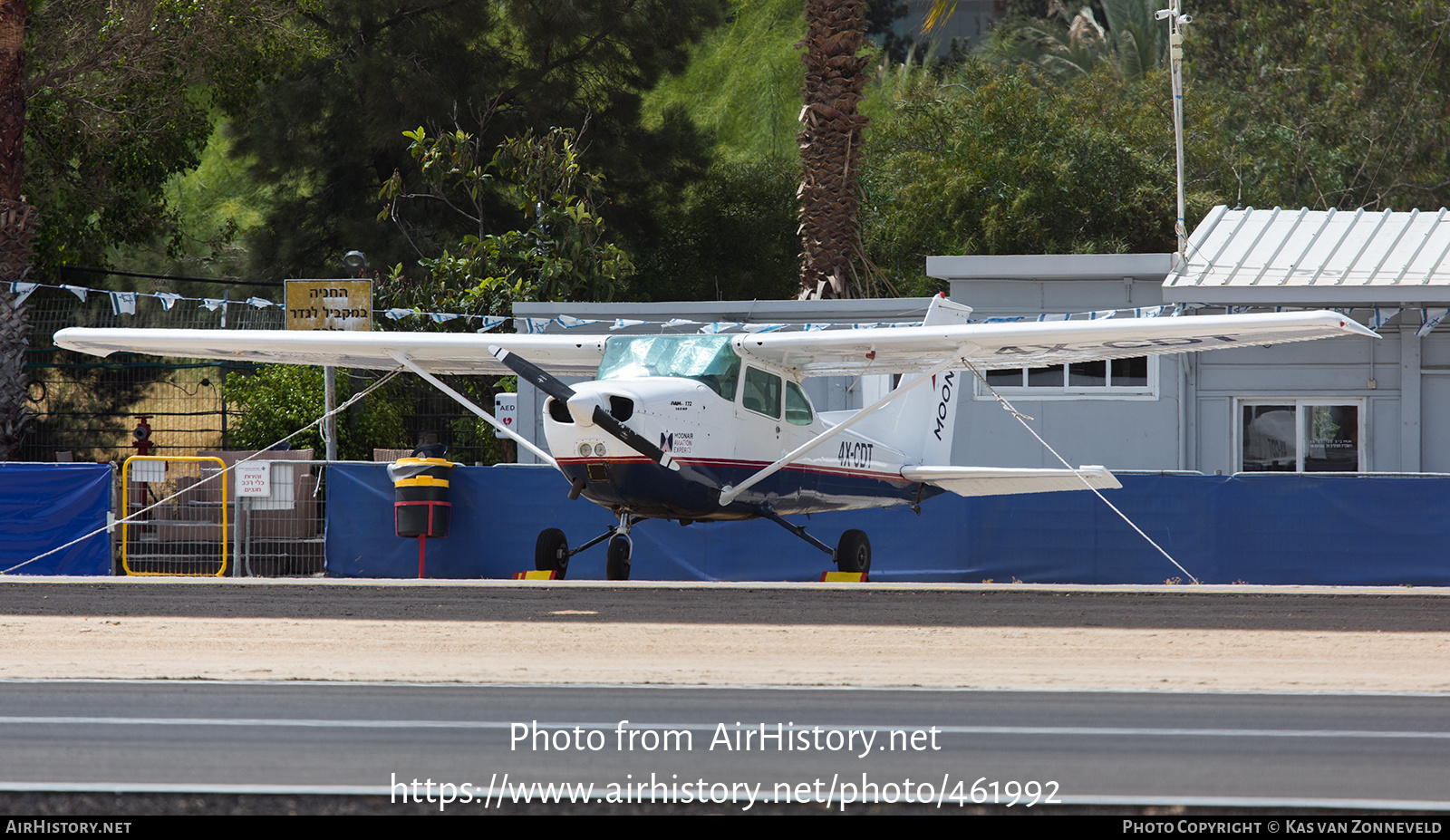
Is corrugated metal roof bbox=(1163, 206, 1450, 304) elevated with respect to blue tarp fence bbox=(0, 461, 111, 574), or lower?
elevated

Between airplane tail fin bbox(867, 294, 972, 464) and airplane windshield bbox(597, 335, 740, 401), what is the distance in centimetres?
352

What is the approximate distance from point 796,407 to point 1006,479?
2.43m

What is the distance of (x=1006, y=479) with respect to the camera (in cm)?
1440

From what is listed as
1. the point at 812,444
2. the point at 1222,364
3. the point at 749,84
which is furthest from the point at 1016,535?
the point at 749,84

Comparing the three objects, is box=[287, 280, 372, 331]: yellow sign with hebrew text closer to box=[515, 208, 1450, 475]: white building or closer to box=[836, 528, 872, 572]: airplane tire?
box=[515, 208, 1450, 475]: white building

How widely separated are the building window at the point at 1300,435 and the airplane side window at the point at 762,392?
7.65 metres

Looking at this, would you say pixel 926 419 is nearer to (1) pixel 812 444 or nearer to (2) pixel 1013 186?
(1) pixel 812 444

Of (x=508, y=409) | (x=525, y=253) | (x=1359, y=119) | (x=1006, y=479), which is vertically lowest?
(x=1006, y=479)

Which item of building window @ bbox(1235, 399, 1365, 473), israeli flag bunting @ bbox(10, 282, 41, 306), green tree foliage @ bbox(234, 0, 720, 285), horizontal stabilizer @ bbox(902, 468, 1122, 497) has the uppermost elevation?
green tree foliage @ bbox(234, 0, 720, 285)

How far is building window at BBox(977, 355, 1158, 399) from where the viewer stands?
18.0m

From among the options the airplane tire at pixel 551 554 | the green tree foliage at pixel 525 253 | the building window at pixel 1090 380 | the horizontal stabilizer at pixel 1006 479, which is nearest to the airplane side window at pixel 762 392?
the horizontal stabilizer at pixel 1006 479

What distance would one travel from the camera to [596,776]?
523cm

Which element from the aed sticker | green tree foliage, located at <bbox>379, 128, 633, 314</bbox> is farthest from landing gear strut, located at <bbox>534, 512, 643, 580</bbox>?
green tree foliage, located at <bbox>379, 128, 633, 314</bbox>

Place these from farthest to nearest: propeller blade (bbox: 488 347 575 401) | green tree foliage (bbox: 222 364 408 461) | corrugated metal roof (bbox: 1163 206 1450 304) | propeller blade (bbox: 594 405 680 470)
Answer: green tree foliage (bbox: 222 364 408 461) < corrugated metal roof (bbox: 1163 206 1450 304) < propeller blade (bbox: 488 347 575 401) < propeller blade (bbox: 594 405 680 470)
